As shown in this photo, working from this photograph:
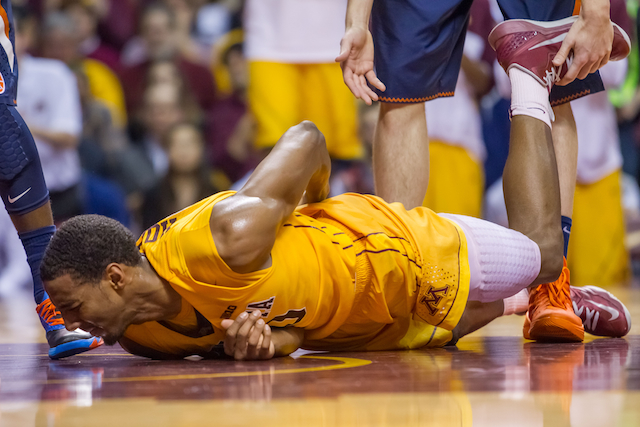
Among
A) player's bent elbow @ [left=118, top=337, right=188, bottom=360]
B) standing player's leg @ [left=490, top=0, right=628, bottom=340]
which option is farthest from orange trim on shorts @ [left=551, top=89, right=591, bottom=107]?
player's bent elbow @ [left=118, top=337, right=188, bottom=360]

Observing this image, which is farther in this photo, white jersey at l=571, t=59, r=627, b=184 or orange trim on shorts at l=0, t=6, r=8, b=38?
white jersey at l=571, t=59, r=627, b=184

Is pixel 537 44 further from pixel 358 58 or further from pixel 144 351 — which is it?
pixel 144 351

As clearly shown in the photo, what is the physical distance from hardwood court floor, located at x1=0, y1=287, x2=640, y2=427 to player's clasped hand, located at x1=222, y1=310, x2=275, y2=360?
0.03 metres

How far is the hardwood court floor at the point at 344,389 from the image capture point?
1004 mm

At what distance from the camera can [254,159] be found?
4.93 m

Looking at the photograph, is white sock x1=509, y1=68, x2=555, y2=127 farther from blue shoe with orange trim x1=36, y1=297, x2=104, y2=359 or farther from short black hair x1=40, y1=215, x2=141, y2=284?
blue shoe with orange trim x1=36, y1=297, x2=104, y2=359

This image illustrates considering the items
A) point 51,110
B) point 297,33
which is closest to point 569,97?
point 297,33

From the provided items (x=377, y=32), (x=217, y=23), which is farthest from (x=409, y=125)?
(x=217, y=23)

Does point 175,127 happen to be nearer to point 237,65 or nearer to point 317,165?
point 237,65

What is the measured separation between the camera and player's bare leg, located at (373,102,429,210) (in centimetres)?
208

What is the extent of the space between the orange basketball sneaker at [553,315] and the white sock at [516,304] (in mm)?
86

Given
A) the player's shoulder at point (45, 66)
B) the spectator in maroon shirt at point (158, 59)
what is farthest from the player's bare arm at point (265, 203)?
the spectator in maroon shirt at point (158, 59)

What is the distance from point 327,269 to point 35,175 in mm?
795

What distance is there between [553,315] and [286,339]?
25.0 inches
